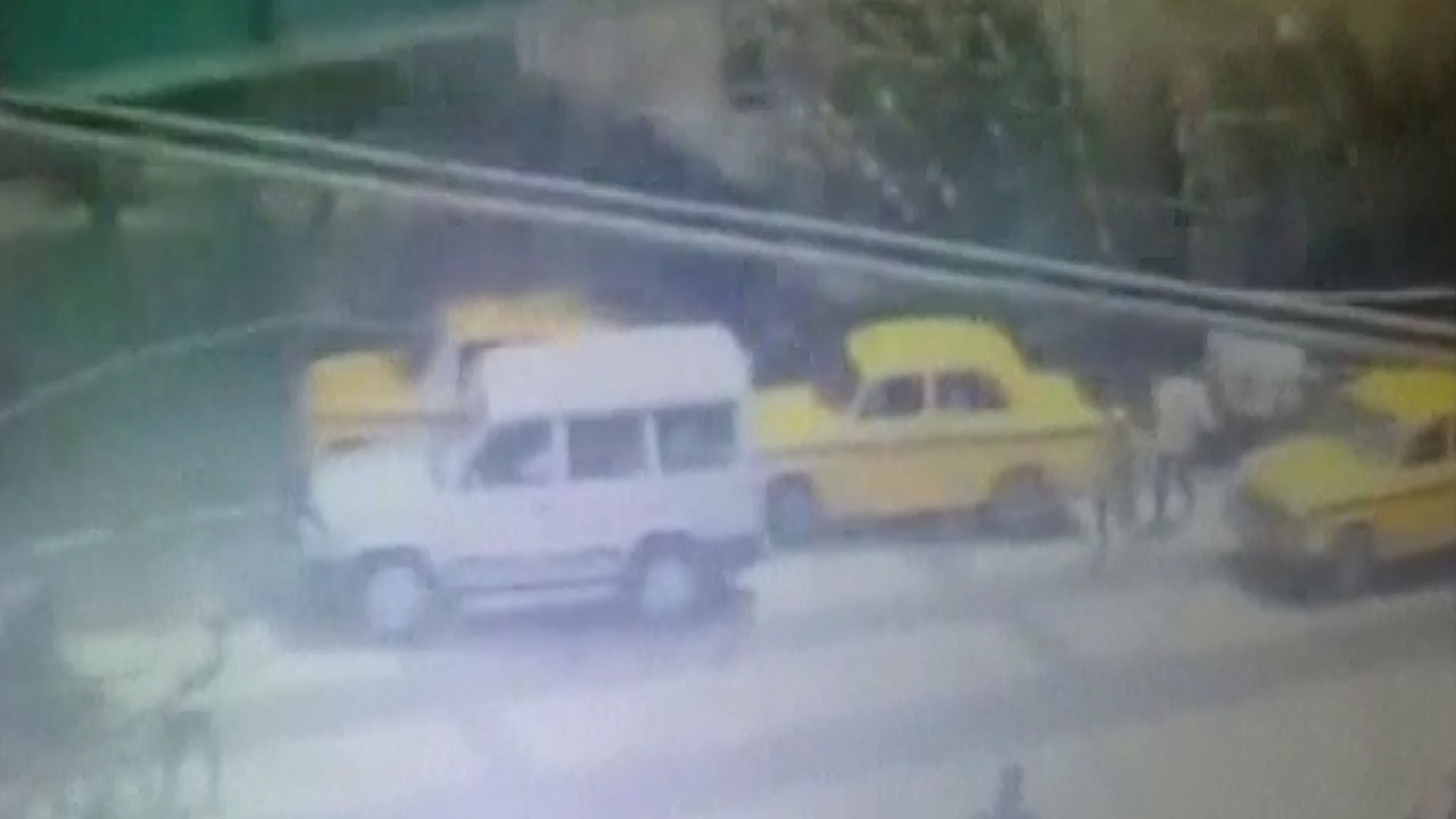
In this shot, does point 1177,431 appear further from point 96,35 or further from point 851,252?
point 96,35

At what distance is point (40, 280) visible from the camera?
1.09 meters

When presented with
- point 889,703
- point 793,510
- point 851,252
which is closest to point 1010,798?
point 889,703

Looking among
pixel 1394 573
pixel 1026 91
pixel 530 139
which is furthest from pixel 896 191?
pixel 1394 573

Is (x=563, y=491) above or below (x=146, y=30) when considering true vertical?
below

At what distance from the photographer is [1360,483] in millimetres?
1210

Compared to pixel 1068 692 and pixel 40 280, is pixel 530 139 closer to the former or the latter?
pixel 40 280

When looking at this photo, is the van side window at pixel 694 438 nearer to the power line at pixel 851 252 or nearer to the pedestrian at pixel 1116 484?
the power line at pixel 851 252

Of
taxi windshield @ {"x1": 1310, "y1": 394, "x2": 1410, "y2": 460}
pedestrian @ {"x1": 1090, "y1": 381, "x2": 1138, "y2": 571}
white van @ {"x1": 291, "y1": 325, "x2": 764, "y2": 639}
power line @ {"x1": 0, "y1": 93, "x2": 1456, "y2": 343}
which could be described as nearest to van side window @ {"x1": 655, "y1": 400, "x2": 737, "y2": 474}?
white van @ {"x1": 291, "y1": 325, "x2": 764, "y2": 639}

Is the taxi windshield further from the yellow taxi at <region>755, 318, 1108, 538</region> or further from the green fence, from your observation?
the green fence

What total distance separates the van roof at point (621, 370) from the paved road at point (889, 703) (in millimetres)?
110

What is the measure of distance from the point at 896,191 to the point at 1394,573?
0.37m

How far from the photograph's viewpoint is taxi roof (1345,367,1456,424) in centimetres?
120

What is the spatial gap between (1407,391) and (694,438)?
0.42 metres

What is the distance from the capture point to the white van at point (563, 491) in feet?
3.67
